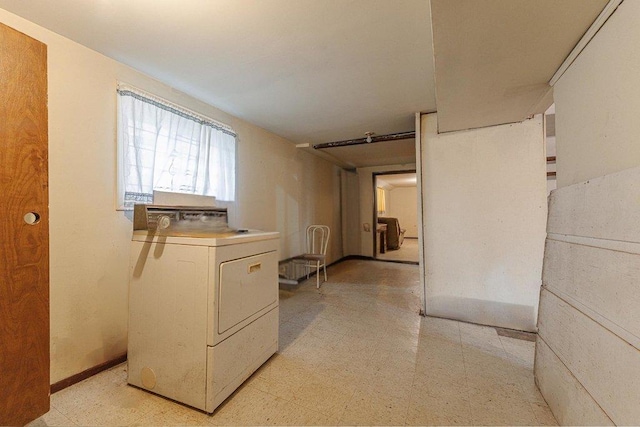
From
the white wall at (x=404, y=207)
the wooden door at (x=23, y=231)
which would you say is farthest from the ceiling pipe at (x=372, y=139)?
the white wall at (x=404, y=207)

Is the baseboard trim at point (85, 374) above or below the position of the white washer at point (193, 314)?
below

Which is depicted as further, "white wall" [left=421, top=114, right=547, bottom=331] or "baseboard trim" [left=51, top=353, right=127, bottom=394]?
"white wall" [left=421, top=114, right=547, bottom=331]

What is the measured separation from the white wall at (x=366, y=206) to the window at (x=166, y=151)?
3.83 m

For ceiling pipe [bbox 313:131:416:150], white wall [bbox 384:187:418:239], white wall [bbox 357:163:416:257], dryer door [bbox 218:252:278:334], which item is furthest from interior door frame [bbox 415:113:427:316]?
white wall [bbox 384:187:418:239]

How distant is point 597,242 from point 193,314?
6.34 feet

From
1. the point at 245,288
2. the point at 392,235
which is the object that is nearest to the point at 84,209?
the point at 245,288

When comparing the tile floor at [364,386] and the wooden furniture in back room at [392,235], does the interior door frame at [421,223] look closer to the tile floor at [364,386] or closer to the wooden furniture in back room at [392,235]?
the tile floor at [364,386]

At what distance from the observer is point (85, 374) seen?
1618 millimetres

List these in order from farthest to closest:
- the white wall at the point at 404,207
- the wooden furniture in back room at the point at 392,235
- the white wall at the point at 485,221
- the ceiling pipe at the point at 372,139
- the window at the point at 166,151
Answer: the white wall at the point at 404,207, the wooden furniture in back room at the point at 392,235, the ceiling pipe at the point at 372,139, the white wall at the point at 485,221, the window at the point at 166,151

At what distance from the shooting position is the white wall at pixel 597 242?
0.86m

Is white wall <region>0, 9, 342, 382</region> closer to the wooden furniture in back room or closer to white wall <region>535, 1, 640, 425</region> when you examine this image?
white wall <region>535, 1, 640, 425</region>

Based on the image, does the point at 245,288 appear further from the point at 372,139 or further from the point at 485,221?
the point at 372,139

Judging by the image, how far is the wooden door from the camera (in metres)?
0.88

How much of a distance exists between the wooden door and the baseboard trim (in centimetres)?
75
